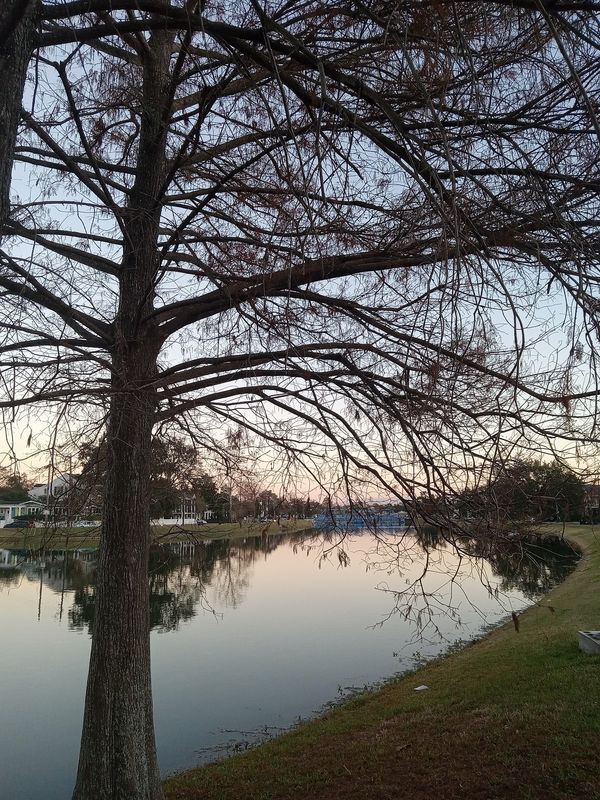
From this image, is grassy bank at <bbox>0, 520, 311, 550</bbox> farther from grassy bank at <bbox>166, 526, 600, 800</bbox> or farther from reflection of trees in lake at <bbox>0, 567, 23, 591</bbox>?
reflection of trees in lake at <bbox>0, 567, 23, 591</bbox>

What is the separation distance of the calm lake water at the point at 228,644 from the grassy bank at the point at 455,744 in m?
0.96

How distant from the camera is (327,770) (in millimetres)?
6711

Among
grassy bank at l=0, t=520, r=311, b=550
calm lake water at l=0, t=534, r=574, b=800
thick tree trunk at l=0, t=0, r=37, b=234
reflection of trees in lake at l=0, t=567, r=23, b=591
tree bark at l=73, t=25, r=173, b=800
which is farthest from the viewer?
reflection of trees in lake at l=0, t=567, r=23, b=591

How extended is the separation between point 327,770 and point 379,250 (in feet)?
17.7

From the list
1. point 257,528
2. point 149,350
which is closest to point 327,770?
point 257,528

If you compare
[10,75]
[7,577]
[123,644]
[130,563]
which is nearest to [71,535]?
[130,563]

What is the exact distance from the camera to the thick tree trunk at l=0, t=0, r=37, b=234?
254 cm

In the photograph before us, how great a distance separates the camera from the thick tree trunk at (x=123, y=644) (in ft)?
15.2

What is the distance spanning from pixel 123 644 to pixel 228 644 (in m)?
10.8

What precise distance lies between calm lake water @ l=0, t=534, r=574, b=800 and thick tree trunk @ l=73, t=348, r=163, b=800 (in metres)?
0.42

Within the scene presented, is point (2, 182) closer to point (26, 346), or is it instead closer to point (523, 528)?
point (26, 346)

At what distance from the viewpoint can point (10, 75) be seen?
2619mm

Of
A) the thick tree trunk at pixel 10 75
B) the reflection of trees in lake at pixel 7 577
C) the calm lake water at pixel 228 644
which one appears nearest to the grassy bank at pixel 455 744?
the calm lake water at pixel 228 644

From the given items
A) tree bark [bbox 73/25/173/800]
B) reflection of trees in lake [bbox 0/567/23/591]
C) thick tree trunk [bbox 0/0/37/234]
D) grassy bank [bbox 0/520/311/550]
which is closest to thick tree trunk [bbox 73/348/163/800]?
tree bark [bbox 73/25/173/800]
